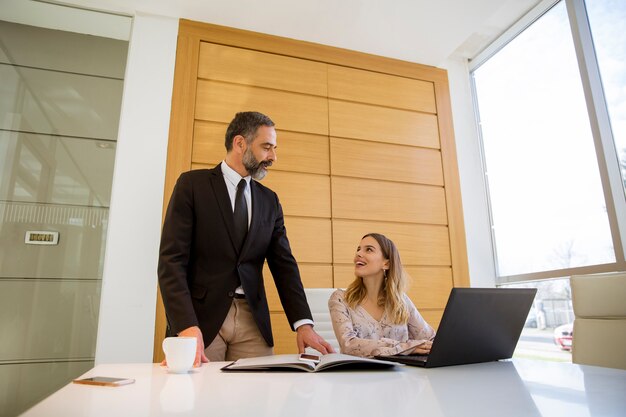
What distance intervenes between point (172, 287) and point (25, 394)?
185cm

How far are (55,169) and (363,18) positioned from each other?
2.69 metres

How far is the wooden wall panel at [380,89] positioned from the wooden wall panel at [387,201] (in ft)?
2.68

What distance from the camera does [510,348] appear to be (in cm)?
135

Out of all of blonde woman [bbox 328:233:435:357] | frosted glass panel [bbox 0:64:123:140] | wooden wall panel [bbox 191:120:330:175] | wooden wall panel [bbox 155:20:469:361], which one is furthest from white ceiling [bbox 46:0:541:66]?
blonde woman [bbox 328:233:435:357]

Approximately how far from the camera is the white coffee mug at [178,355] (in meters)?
1.05

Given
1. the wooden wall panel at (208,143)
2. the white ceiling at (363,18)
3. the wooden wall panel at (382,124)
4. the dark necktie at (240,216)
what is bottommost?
the dark necktie at (240,216)

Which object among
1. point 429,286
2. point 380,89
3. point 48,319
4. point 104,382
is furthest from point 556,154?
point 48,319

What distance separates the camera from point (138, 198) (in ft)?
10.1

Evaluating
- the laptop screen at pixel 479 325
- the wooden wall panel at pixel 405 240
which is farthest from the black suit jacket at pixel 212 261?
the wooden wall panel at pixel 405 240

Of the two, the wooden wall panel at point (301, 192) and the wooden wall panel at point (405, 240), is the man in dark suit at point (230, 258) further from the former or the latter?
the wooden wall panel at point (405, 240)

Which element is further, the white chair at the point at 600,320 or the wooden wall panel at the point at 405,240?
the wooden wall panel at the point at 405,240

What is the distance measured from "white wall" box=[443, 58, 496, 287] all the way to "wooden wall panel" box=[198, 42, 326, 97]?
1476 mm

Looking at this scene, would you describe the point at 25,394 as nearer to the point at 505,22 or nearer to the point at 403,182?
the point at 403,182

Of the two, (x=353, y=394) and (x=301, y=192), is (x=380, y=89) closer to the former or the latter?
(x=301, y=192)
